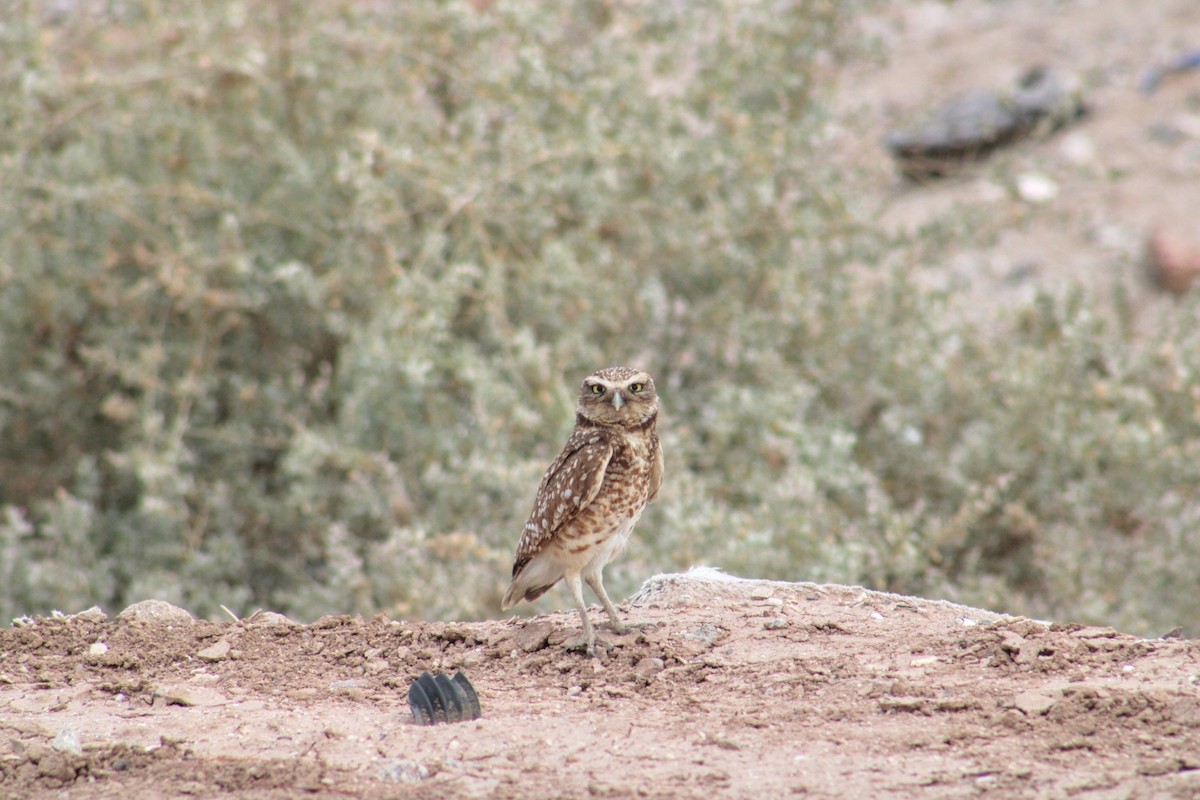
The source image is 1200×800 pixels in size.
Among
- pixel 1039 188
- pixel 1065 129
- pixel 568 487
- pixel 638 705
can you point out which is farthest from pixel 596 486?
pixel 1065 129


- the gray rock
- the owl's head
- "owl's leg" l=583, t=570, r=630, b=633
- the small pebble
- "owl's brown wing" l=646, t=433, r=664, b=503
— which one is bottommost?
"owl's leg" l=583, t=570, r=630, b=633

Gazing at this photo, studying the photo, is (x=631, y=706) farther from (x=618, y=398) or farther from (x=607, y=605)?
(x=618, y=398)

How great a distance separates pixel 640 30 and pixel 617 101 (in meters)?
0.93

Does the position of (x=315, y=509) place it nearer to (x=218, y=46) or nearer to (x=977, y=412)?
(x=218, y=46)

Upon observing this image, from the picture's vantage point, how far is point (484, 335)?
28.3 feet

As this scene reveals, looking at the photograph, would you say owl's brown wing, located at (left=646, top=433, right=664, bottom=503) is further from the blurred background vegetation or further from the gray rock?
the gray rock

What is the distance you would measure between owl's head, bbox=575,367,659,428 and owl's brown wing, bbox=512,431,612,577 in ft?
0.26

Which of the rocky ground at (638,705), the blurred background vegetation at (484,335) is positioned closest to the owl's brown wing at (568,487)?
the rocky ground at (638,705)

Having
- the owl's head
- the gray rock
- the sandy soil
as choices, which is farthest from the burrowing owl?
the sandy soil

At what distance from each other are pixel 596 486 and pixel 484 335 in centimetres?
366

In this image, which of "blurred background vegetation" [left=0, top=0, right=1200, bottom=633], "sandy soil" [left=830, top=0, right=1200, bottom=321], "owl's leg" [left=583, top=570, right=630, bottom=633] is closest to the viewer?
"owl's leg" [left=583, top=570, right=630, bottom=633]

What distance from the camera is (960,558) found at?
8.48m

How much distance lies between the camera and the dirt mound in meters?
3.54

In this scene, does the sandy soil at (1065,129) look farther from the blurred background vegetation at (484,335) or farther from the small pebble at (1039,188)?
the blurred background vegetation at (484,335)
